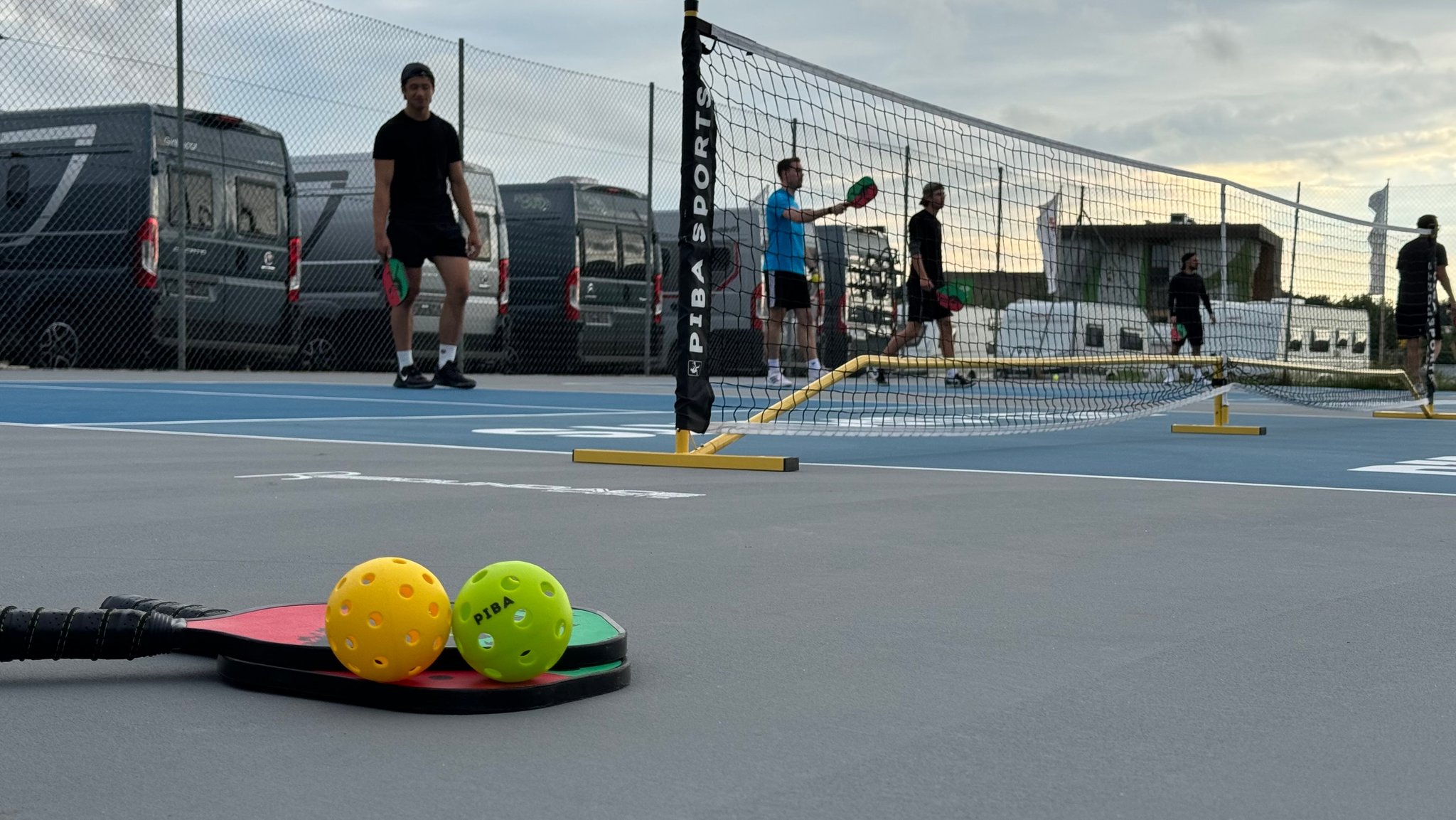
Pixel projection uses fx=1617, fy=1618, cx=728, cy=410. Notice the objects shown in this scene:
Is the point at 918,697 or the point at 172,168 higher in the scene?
the point at 172,168

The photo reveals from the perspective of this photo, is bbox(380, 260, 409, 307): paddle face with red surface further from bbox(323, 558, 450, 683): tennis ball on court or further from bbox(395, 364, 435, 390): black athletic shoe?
bbox(323, 558, 450, 683): tennis ball on court

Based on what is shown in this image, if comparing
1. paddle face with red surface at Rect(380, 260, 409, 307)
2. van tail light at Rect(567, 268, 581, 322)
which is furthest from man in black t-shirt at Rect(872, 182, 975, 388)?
van tail light at Rect(567, 268, 581, 322)

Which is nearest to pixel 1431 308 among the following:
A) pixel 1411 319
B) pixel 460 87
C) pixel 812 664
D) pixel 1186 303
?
pixel 1411 319

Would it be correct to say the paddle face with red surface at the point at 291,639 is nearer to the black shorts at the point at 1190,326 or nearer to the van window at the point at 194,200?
the black shorts at the point at 1190,326

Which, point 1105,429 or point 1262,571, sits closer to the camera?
point 1262,571

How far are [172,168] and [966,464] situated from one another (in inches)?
405

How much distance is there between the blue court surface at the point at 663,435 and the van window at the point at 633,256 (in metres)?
7.37

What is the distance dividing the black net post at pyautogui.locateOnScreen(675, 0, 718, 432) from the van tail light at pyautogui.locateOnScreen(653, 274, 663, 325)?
14.4 metres

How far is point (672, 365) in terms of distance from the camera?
892 inches

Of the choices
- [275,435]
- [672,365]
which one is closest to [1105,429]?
[275,435]

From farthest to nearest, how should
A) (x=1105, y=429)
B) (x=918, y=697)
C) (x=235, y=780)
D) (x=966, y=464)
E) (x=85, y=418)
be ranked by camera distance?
(x=1105, y=429) → (x=85, y=418) → (x=966, y=464) → (x=918, y=697) → (x=235, y=780)

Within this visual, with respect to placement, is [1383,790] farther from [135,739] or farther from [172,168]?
[172,168]

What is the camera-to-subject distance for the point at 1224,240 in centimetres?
1233

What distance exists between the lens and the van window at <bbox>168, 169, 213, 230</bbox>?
1536cm
